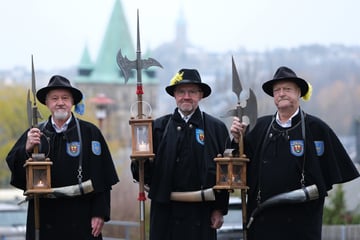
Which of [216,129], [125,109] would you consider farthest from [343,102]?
[216,129]

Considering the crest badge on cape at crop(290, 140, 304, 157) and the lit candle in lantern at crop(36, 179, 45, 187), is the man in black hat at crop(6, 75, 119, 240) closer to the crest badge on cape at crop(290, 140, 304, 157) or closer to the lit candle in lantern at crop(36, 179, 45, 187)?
the lit candle in lantern at crop(36, 179, 45, 187)

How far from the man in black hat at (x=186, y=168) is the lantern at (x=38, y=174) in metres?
0.83

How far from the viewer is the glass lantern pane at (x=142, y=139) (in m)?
10.9

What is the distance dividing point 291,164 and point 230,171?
1.83ft

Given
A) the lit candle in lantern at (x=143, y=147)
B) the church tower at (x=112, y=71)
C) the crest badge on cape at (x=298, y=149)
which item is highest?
the church tower at (x=112, y=71)

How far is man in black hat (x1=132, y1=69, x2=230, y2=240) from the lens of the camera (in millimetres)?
11102

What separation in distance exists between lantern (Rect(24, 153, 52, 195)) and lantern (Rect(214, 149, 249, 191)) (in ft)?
4.84

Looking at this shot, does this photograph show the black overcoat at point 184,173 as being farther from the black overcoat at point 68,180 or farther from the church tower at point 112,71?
the church tower at point 112,71

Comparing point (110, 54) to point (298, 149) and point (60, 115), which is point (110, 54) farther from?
point (298, 149)

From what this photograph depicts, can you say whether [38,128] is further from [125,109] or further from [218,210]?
[125,109]

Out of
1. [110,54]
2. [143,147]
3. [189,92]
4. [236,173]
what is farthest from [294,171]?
[110,54]

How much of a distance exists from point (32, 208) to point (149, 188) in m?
1.09

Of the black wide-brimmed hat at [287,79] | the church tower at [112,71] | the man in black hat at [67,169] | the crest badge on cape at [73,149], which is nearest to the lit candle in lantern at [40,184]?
the man in black hat at [67,169]

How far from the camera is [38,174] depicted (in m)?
10.8
